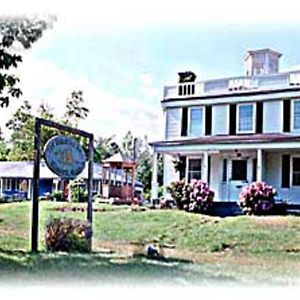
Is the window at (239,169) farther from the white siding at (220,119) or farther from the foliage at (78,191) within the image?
the foliage at (78,191)

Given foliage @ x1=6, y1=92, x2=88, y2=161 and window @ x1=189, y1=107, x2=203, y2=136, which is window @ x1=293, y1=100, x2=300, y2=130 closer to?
window @ x1=189, y1=107, x2=203, y2=136

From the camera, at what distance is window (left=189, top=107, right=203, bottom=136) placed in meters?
23.0

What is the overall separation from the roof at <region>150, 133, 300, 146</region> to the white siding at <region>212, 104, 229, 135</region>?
1.14 feet

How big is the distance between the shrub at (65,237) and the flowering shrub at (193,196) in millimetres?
9890

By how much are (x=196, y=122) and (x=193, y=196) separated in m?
4.23

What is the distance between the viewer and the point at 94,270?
7.41m

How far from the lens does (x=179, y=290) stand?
654cm

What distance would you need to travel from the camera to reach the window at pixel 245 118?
21.9 metres

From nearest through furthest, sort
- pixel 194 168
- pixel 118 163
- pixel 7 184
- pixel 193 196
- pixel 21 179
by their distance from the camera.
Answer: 1. pixel 193 196
2. pixel 194 168
3. pixel 118 163
4. pixel 21 179
5. pixel 7 184

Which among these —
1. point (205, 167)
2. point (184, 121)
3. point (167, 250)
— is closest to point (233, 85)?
point (184, 121)

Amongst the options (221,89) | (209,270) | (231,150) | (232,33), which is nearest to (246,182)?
(231,150)

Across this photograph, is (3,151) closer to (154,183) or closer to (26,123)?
(26,123)

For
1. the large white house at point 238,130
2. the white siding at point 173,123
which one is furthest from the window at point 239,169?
the white siding at point 173,123

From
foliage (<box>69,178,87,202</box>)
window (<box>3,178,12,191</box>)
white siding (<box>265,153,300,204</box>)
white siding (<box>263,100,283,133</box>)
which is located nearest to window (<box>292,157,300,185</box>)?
white siding (<box>265,153,300,204</box>)
